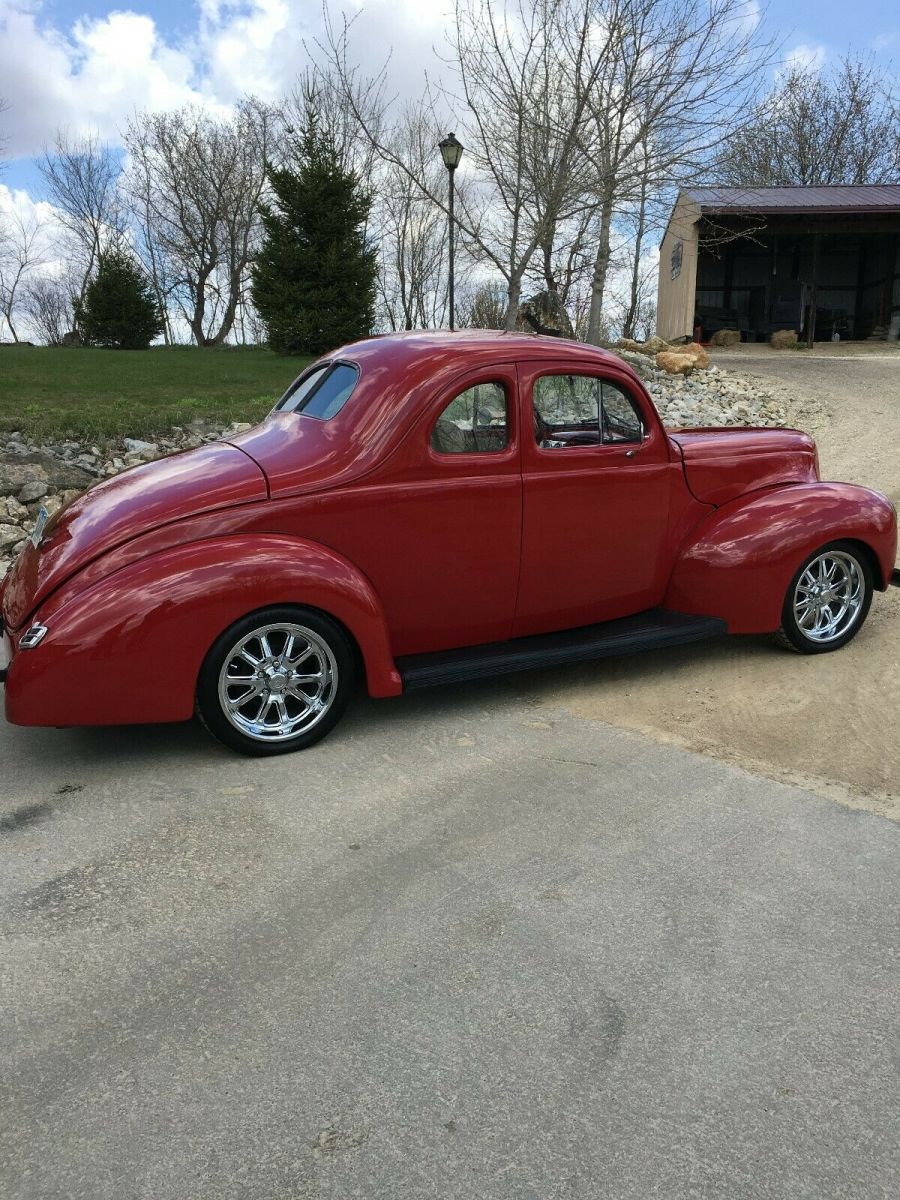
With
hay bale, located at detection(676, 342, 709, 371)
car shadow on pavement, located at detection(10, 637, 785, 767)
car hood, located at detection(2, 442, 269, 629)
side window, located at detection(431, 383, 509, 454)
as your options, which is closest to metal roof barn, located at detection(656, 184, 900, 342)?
hay bale, located at detection(676, 342, 709, 371)

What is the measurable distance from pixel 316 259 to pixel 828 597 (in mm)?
19249

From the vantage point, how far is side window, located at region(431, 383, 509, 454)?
451cm

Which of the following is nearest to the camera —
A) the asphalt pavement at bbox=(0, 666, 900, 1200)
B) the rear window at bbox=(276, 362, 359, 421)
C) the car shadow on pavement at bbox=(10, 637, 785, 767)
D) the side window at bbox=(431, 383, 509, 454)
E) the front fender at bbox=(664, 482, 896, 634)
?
the asphalt pavement at bbox=(0, 666, 900, 1200)

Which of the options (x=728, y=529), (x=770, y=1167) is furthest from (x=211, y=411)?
(x=770, y=1167)

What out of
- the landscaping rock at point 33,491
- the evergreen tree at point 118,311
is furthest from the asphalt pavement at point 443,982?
the evergreen tree at point 118,311

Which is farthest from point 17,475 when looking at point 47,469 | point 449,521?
point 449,521

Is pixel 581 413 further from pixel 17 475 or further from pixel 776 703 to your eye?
pixel 17 475

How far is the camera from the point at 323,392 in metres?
4.89

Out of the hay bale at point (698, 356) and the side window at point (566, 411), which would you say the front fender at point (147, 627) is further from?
the hay bale at point (698, 356)

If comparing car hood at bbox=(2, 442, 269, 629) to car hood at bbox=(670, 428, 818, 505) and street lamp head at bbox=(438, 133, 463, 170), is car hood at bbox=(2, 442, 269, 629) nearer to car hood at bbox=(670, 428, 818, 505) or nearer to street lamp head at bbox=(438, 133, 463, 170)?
car hood at bbox=(670, 428, 818, 505)

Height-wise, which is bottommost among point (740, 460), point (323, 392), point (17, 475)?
point (17, 475)

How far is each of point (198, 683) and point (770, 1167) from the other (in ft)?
9.07

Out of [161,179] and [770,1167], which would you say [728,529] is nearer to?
[770,1167]

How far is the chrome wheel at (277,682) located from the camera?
4.04 m
